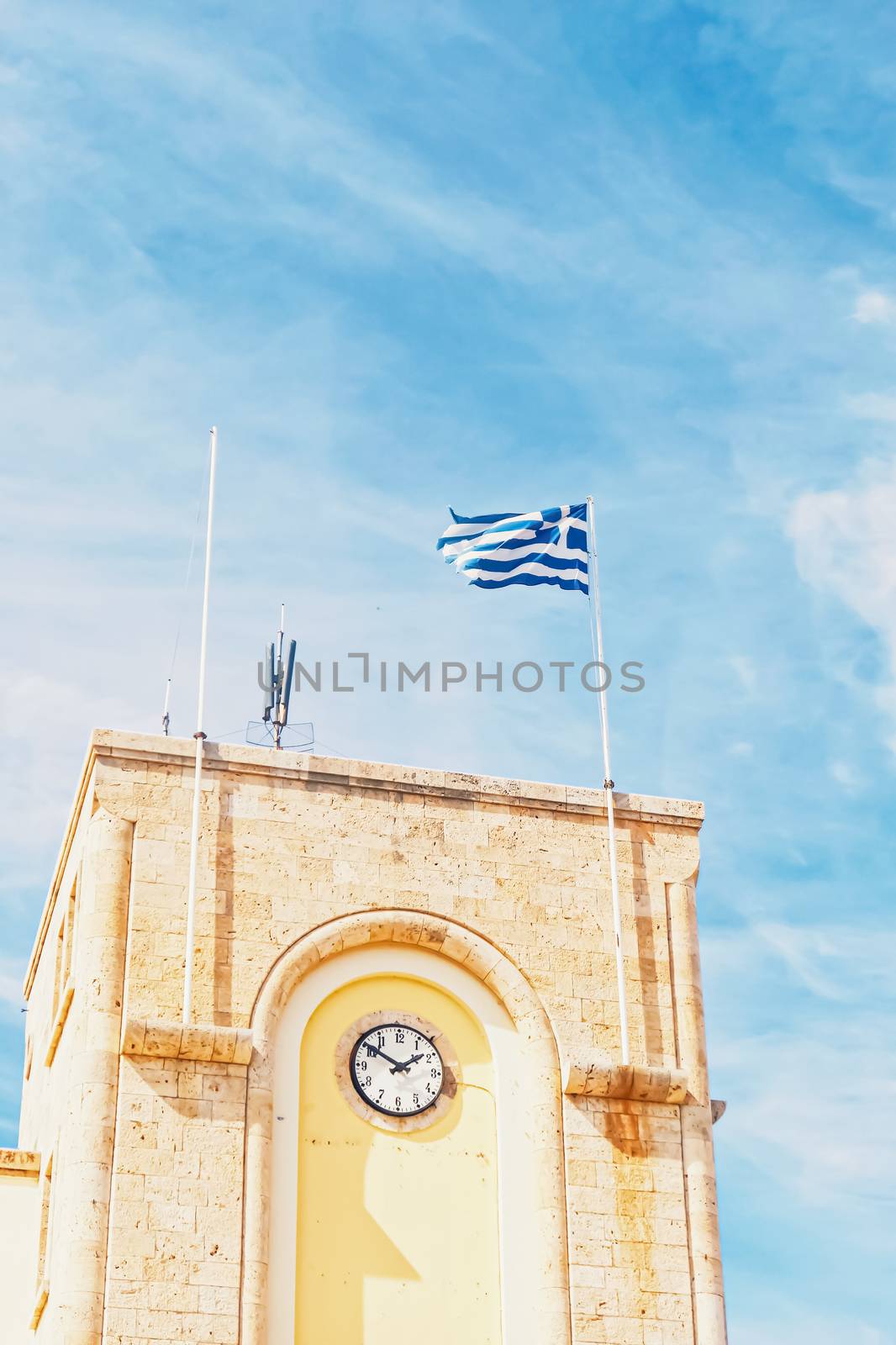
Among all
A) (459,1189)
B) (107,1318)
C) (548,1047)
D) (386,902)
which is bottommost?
(107,1318)

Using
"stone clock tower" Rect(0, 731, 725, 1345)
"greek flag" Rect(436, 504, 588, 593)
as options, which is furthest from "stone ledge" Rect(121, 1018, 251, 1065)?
"greek flag" Rect(436, 504, 588, 593)

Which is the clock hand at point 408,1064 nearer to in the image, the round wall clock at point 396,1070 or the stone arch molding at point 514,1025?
the round wall clock at point 396,1070

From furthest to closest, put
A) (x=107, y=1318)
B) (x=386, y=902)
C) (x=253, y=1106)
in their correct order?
(x=386, y=902), (x=253, y=1106), (x=107, y=1318)

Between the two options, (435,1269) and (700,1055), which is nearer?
(435,1269)

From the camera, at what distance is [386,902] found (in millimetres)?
30156

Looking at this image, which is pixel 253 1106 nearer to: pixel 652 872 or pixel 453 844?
pixel 453 844

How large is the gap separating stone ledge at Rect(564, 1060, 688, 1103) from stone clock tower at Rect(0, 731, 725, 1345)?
39 mm

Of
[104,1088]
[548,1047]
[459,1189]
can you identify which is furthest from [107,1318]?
[548,1047]

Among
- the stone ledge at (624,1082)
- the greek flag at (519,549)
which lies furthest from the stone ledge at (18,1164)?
the greek flag at (519,549)

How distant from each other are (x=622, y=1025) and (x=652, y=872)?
2.59m

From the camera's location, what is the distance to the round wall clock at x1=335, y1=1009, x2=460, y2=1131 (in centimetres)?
2919

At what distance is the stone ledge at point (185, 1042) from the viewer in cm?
2789

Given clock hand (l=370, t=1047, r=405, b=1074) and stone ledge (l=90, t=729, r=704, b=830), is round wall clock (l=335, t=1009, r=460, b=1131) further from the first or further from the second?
stone ledge (l=90, t=729, r=704, b=830)

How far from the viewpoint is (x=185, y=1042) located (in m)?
28.0
